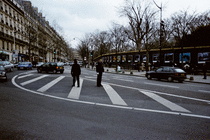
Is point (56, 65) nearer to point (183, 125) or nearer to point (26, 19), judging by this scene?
point (183, 125)

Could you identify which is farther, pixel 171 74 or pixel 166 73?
pixel 166 73

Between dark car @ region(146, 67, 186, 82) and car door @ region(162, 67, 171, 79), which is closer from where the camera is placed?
dark car @ region(146, 67, 186, 82)

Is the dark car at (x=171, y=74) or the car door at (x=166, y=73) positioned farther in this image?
the car door at (x=166, y=73)

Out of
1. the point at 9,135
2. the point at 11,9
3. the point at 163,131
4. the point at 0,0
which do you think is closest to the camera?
the point at 9,135

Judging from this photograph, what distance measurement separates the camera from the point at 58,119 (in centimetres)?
430

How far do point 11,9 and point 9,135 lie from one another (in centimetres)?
5025

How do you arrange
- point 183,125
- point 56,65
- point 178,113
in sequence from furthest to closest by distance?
point 56,65 → point 178,113 → point 183,125

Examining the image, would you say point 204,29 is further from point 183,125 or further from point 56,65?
point 183,125

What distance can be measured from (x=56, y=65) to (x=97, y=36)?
1687 inches

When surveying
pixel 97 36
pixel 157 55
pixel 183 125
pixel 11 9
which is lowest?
pixel 183 125

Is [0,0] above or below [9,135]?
above

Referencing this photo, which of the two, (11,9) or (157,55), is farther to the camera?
(11,9)

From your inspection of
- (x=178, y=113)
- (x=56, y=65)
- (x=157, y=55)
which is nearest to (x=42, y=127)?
(x=178, y=113)

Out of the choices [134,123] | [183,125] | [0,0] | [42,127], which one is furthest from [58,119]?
[0,0]
